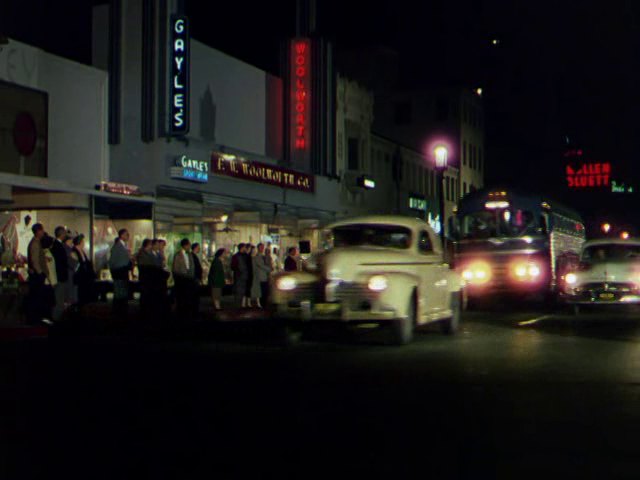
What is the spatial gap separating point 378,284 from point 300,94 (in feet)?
88.0

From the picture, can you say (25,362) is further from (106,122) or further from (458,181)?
(458,181)

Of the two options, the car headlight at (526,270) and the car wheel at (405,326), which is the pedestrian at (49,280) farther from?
the car headlight at (526,270)

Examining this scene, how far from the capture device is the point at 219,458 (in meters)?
7.93

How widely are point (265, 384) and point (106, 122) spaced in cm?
2292

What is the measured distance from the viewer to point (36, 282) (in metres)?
20.5

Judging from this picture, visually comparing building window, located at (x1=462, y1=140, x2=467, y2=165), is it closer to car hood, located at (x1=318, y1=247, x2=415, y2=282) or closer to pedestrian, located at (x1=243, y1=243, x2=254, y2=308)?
pedestrian, located at (x1=243, y1=243, x2=254, y2=308)

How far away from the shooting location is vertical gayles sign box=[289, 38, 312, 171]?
43125 mm

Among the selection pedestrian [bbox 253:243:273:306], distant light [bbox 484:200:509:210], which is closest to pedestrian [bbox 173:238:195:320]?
pedestrian [bbox 253:243:273:306]

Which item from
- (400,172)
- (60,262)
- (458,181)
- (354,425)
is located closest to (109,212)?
(60,262)

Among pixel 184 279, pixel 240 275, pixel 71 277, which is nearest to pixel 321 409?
pixel 71 277

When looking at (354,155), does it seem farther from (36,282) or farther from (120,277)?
(36,282)

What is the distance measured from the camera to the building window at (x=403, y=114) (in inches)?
3226

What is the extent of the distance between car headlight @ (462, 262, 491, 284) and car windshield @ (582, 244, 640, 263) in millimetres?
3249

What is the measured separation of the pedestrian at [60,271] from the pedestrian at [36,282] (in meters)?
0.36
